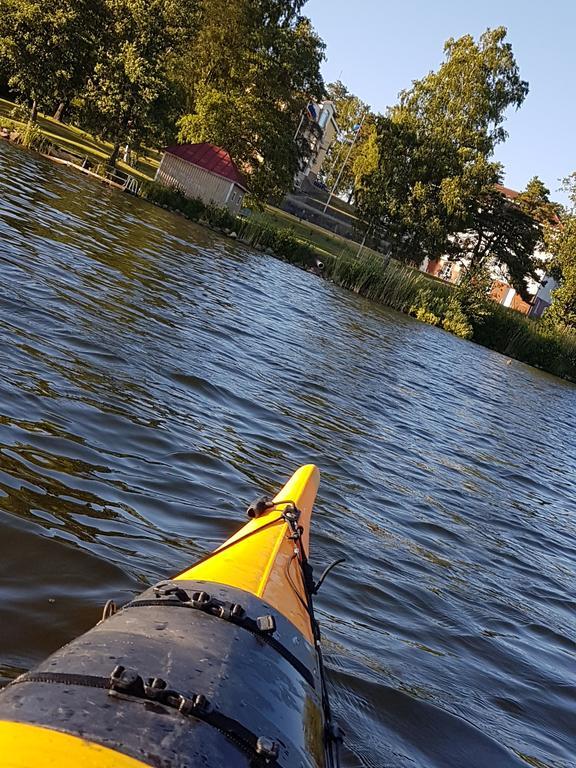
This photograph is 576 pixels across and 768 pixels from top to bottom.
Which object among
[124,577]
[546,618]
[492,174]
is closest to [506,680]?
[546,618]

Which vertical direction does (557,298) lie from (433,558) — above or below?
above

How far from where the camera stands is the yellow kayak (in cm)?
224

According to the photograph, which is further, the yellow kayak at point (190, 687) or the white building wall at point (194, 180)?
the white building wall at point (194, 180)

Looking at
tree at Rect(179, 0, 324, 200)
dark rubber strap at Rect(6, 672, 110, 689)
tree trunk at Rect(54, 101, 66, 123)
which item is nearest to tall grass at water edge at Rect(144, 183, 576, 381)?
tree at Rect(179, 0, 324, 200)

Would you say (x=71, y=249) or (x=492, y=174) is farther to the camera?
(x=492, y=174)

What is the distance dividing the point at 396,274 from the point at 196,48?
49.2ft

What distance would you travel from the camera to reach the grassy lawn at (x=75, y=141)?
34.5 metres

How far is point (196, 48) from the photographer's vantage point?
39281 millimetres

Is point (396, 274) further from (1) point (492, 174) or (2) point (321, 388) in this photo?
(2) point (321, 388)

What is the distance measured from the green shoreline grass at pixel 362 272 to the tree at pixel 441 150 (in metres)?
6.30

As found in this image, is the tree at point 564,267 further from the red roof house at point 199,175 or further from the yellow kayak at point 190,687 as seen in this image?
the yellow kayak at point 190,687

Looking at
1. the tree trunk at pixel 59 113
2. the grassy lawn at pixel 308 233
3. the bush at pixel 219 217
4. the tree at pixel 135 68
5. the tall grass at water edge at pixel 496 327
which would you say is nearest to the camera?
the tree at pixel 135 68

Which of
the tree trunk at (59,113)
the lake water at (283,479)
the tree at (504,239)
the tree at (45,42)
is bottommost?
the lake water at (283,479)

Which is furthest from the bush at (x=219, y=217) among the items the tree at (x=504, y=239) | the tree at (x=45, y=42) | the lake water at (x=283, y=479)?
the tree at (x=504, y=239)
